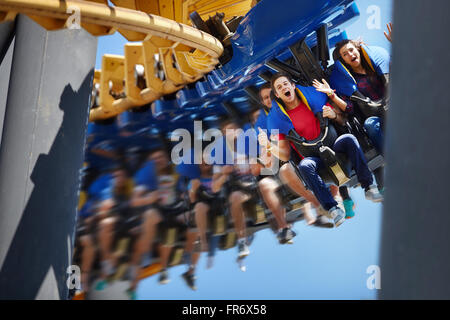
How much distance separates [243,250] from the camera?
18.8 ft

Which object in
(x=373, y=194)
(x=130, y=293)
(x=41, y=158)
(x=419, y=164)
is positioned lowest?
(x=419, y=164)

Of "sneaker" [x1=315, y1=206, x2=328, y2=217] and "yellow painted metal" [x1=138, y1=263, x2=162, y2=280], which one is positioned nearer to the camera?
"sneaker" [x1=315, y1=206, x2=328, y2=217]

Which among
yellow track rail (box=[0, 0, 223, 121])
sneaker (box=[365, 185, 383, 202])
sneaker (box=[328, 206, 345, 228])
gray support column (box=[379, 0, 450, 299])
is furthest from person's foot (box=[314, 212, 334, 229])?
gray support column (box=[379, 0, 450, 299])

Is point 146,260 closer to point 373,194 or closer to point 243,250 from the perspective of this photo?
point 243,250

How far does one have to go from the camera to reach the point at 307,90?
489cm

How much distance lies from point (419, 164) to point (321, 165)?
384cm

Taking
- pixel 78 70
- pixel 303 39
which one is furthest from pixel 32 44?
pixel 303 39

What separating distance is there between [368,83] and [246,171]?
5.47 feet

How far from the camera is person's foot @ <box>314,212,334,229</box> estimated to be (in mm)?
5117

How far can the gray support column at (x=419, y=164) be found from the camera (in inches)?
35.3

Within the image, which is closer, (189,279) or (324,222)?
(324,222)

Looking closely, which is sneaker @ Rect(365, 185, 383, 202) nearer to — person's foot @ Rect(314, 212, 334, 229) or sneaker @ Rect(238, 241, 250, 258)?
person's foot @ Rect(314, 212, 334, 229)

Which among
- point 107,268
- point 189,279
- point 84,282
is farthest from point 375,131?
point 84,282

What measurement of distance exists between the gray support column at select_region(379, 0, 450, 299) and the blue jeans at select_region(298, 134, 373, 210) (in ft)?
11.9
